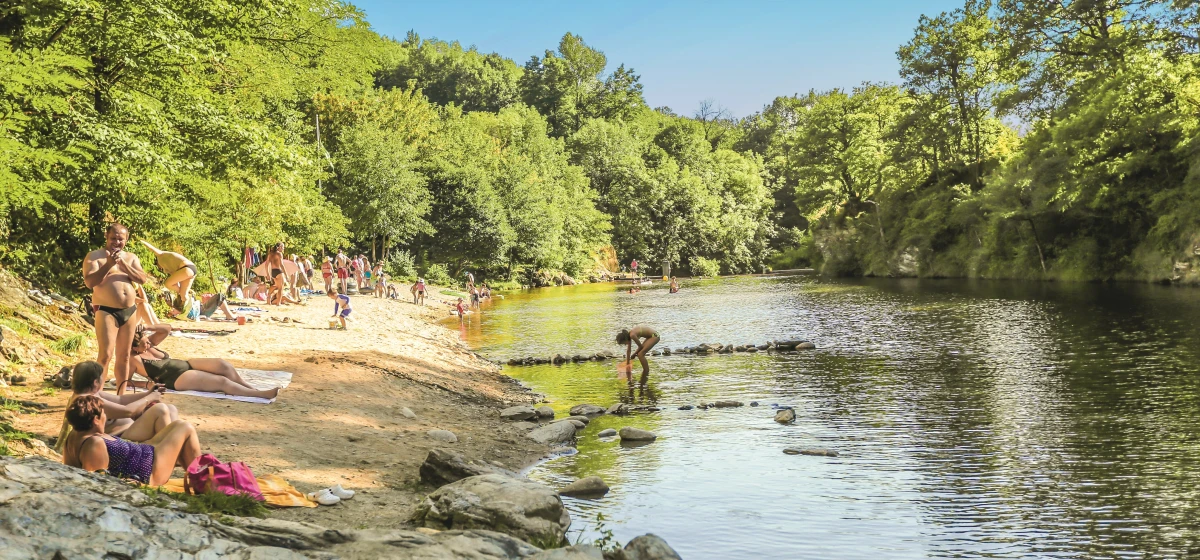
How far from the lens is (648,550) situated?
6875 mm

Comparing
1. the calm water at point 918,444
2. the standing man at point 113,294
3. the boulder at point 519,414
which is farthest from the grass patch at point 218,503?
the boulder at point 519,414

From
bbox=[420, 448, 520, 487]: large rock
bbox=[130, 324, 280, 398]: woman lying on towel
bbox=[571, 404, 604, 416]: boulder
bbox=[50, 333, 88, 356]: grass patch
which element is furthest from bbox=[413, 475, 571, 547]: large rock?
bbox=[50, 333, 88, 356]: grass patch

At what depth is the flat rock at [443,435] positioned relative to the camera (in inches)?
475

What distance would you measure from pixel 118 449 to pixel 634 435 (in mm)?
7414

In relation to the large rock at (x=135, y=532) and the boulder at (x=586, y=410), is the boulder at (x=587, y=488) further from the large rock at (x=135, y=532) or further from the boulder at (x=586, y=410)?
the boulder at (x=586, y=410)

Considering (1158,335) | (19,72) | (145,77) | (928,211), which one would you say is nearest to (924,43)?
(928,211)

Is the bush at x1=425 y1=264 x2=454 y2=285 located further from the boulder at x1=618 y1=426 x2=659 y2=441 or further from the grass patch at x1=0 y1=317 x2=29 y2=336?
the boulder at x1=618 y1=426 x2=659 y2=441

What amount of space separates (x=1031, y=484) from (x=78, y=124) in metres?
14.4

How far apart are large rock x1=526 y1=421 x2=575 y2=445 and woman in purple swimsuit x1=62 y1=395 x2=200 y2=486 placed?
19.9 feet

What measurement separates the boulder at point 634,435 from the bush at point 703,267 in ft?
240

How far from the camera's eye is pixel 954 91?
58.5 metres

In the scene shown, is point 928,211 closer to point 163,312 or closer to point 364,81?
point 364,81

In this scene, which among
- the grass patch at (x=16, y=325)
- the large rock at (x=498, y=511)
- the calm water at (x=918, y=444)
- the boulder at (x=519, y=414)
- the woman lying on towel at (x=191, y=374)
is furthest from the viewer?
the boulder at (x=519, y=414)

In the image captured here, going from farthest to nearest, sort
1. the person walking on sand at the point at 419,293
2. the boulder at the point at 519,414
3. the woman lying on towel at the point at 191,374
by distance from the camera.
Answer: the person walking on sand at the point at 419,293, the boulder at the point at 519,414, the woman lying on towel at the point at 191,374
